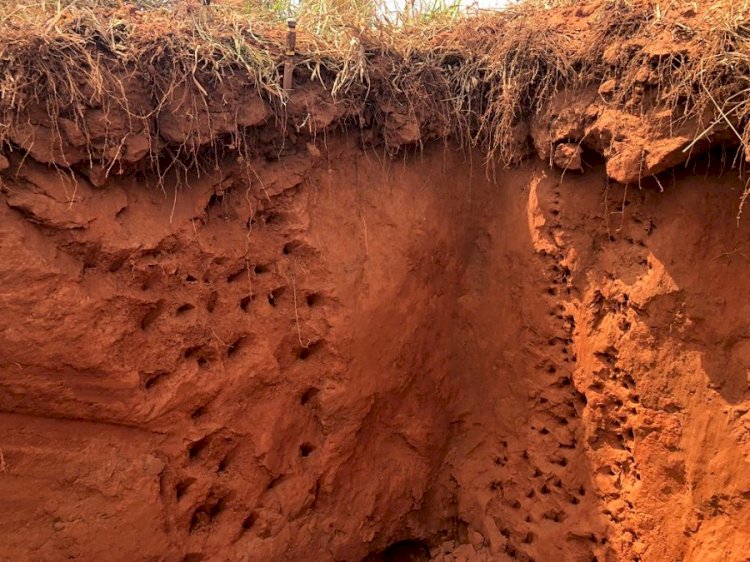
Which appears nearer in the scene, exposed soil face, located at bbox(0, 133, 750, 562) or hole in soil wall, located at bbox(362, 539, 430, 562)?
exposed soil face, located at bbox(0, 133, 750, 562)

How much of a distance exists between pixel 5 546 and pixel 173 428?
0.68 meters

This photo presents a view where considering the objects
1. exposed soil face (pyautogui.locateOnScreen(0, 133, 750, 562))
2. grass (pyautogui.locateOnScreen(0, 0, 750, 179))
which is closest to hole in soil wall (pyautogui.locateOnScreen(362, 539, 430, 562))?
exposed soil face (pyautogui.locateOnScreen(0, 133, 750, 562))

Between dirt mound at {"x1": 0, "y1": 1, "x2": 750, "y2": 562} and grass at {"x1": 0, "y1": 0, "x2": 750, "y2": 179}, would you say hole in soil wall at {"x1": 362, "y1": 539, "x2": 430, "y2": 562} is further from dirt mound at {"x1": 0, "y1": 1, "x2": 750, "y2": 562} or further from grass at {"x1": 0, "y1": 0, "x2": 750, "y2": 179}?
grass at {"x1": 0, "y1": 0, "x2": 750, "y2": 179}

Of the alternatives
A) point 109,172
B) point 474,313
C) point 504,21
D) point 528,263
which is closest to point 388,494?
point 474,313

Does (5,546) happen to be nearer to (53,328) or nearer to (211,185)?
(53,328)

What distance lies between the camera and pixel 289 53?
2779 millimetres

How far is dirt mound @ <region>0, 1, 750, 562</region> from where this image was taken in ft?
7.88

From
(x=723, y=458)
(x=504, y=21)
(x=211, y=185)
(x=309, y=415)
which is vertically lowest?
(x=309, y=415)

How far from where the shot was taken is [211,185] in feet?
8.87

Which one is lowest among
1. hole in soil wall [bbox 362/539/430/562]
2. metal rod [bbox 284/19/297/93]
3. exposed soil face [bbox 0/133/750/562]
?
hole in soil wall [bbox 362/539/430/562]

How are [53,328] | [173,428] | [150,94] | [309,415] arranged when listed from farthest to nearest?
[309,415], [173,428], [150,94], [53,328]

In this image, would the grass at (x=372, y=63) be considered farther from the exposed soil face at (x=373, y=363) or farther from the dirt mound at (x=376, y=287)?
the exposed soil face at (x=373, y=363)

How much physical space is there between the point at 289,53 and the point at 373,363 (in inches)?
54.0

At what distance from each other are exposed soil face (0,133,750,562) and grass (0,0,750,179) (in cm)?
→ 19
